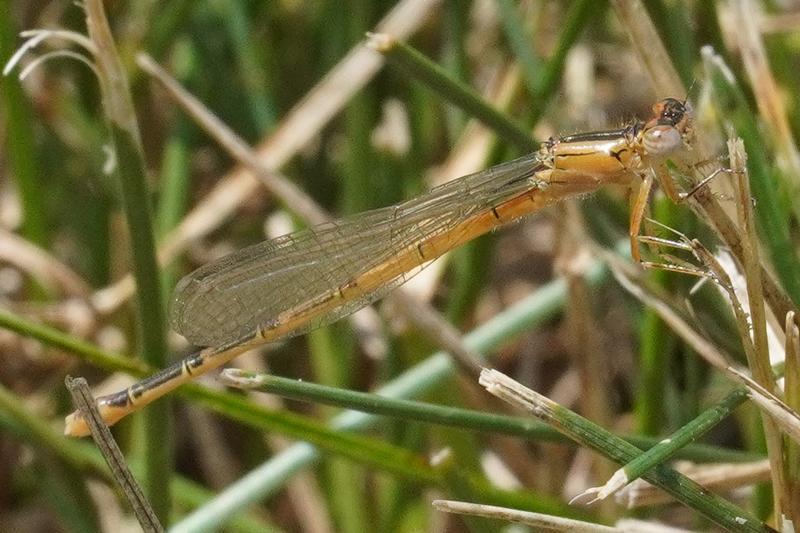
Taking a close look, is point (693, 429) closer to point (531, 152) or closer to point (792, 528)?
point (792, 528)

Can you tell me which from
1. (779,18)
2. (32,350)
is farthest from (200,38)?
(779,18)

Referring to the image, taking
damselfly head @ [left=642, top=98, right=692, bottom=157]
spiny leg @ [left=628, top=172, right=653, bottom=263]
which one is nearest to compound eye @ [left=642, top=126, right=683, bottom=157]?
damselfly head @ [left=642, top=98, right=692, bottom=157]

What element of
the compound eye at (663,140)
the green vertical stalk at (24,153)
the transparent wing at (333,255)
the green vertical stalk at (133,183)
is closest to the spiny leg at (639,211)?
the compound eye at (663,140)

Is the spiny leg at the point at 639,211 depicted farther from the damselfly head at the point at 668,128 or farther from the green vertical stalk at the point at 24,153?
the green vertical stalk at the point at 24,153

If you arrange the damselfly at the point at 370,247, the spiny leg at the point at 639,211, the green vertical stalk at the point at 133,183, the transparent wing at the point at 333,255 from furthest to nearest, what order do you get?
the transparent wing at the point at 333,255, the damselfly at the point at 370,247, the spiny leg at the point at 639,211, the green vertical stalk at the point at 133,183

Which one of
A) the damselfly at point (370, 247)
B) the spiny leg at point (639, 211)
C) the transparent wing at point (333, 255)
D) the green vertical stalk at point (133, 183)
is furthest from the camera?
the transparent wing at point (333, 255)

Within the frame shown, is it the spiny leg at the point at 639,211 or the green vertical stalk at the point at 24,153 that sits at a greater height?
the green vertical stalk at the point at 24,153

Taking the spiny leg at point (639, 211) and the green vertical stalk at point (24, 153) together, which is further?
the green vertical stalk at point (24, 153)

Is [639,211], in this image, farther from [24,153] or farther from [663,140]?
[24,153]
